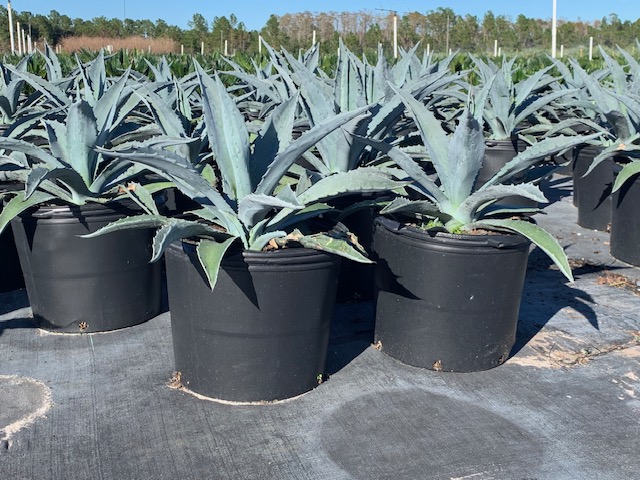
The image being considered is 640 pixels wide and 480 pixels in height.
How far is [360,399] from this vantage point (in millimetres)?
2811

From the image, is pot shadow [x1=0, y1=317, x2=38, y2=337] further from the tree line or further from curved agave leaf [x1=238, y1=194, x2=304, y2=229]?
the tree line

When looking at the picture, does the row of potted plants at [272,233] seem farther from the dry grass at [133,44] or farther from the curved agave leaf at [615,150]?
the dry grass at [133,44]

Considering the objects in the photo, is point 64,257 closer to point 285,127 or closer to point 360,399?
point 285,127

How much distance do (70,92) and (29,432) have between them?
12.3 ft

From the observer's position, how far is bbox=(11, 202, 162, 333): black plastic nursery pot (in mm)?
3250

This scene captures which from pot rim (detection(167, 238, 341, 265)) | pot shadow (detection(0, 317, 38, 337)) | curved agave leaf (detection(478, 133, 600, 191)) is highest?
curved agave leaf (detection(478, 133, 600, 191))

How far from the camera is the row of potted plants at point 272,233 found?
8.62 ft

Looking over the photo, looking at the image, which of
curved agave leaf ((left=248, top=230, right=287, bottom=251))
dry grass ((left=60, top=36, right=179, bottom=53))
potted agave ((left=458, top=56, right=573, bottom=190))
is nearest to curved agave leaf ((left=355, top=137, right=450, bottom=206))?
curved agave leaf ((left=248, top=230, right=287, bottom=251))

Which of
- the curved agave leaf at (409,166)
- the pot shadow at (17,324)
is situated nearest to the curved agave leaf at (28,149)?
the pot shadow at (17,324)

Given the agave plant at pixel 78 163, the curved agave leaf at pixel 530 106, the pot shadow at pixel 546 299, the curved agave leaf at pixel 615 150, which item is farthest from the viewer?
the curved agave leaf at pixel 530 106

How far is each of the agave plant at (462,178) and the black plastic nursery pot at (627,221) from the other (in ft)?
5.84

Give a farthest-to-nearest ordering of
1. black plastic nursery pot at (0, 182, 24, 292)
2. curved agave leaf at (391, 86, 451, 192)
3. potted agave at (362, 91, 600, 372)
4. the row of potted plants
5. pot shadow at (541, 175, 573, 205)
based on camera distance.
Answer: pot shadow at (541, 175, 573, 205) → black plastic nursery pot at (0, 182, 24, 292) → curved agave leaf at (391, 86, 451, 192) → potted agave at (362, 91, 600, 372) → the row of potted plants

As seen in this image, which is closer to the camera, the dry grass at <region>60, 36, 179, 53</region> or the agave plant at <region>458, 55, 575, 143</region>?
the agave plant at <region>458, 55, 575, 143</region>

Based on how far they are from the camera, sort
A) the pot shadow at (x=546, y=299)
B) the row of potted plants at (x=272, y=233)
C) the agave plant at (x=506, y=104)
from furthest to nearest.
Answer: the agave plant at (x=506, y=104) < the pot shadow at (x=546, y=299) < the row of potted plants at (x=272, y=233)
